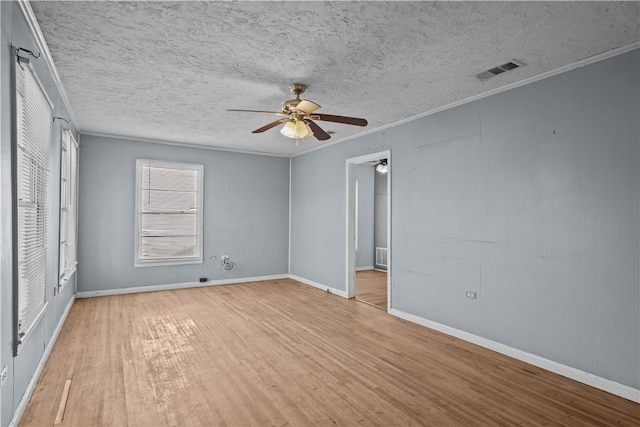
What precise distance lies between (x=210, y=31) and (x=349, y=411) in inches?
113

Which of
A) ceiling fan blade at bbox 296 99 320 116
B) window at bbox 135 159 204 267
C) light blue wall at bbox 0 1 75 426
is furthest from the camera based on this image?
window at bbox 135 159 204 267

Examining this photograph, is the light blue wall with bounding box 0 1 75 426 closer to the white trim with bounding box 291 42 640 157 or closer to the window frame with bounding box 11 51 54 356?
the window frame with bounding box 11 51 54 356

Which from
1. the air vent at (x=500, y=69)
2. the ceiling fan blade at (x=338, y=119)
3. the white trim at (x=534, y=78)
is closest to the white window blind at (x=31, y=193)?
the ceiling fan blade at (x=338, y=119)

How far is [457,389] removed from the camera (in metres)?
2.77

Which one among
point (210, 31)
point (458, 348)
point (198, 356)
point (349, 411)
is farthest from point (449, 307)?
point (210, 31)

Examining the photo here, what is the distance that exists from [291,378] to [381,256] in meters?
6.02

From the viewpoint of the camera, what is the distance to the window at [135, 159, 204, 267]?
616 cm

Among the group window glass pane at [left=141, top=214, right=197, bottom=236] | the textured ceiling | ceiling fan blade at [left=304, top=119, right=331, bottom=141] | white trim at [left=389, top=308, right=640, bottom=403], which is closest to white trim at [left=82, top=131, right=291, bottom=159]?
window glass pane at [left=141, top=214, right=197, bottom=236]

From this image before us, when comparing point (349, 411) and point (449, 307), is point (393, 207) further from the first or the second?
point (349, 411)

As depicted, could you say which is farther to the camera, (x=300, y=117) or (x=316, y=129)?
(x=316, y=129)

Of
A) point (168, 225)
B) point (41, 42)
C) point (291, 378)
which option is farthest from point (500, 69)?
point (168, 225)

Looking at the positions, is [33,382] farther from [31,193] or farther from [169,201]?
[169,201]

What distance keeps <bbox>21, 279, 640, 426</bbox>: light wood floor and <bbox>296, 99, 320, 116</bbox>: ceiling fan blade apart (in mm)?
2382

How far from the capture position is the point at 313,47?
2.71 meters
